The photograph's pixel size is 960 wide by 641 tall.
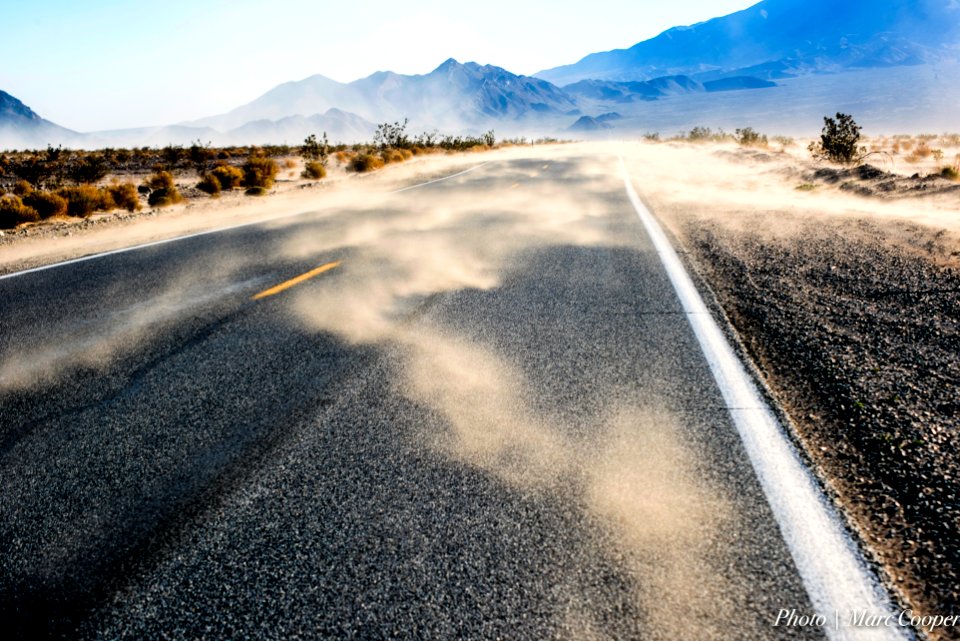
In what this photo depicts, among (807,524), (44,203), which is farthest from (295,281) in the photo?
(44,203)

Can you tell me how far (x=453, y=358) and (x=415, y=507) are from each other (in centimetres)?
164

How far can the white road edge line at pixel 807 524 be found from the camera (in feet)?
5.72

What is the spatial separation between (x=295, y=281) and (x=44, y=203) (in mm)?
10752

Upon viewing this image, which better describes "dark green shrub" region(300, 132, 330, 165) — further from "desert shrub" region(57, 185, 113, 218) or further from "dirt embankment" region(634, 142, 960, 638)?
"dirt embankment" region(634, 142, 960, 638)

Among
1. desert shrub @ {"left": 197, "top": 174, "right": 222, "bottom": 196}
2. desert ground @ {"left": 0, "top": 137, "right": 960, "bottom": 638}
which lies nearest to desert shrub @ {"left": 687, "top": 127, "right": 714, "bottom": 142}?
desert ground @ {"left": 0, "top": 137, "right": 960, "bottom": 638}

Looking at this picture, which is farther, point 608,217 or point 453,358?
point 608,217

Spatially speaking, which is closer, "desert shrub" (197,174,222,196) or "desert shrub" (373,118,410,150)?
"desert shrub" (197,174,222,196)

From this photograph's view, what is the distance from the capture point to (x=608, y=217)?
9.77m

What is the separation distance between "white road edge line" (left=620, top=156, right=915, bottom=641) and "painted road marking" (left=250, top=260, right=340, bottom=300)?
4287mm

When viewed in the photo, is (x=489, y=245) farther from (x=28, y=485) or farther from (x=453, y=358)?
(x=28, y=485)

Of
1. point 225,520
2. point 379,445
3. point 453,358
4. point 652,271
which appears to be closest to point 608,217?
point 652,271

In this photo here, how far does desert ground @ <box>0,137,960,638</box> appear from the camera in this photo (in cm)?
220

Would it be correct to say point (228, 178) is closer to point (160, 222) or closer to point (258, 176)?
point (258, 176)

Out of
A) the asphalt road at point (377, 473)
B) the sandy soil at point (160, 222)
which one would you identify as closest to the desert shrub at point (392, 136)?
the sandy soil at point (160, 222)
